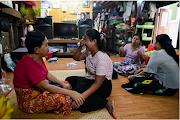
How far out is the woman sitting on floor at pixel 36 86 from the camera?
1.20 metres

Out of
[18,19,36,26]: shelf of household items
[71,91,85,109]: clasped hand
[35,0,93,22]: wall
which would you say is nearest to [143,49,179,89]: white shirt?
[71,91,85,109]: clasped hand

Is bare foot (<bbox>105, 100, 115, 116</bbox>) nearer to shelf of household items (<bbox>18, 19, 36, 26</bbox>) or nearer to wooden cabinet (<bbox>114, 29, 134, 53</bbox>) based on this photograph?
wooden cabinet (<bbox>114, 29, 134, 53</bbox>)

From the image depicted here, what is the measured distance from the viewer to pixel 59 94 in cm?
131

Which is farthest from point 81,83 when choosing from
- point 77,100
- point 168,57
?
point 168,57

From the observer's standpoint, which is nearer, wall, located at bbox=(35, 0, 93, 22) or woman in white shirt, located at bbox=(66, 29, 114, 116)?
woman in white shirt, located at bbox=(66, 29, 114, 116)

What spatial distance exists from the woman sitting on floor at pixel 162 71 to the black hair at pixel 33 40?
5.24 ft

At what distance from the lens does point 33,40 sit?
3.93 ft

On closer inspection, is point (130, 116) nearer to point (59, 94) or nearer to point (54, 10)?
point (59, 94)

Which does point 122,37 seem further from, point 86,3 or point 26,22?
point 26,22

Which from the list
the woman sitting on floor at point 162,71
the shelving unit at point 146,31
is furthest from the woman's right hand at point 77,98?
the shelving unit at point 146,31

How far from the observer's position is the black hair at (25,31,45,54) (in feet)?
3.93

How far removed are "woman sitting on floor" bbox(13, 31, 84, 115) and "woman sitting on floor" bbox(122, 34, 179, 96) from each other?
3.99 feet

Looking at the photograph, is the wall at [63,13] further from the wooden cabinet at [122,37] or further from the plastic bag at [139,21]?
the plastic bag at [139,21]

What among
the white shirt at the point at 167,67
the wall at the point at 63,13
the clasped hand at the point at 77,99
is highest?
the wall at the point at 63,13
